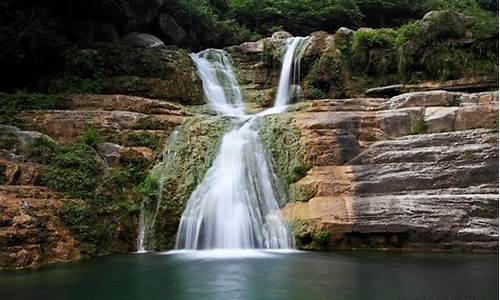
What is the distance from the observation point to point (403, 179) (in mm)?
10797

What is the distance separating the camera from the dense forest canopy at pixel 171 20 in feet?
56.4

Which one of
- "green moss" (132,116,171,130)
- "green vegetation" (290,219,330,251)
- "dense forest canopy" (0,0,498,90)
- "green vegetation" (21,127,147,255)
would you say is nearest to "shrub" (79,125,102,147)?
"green vegetation" (21,127,147,255)

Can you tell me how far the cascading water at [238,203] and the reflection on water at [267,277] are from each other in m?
0.77

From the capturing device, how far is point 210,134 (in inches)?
536

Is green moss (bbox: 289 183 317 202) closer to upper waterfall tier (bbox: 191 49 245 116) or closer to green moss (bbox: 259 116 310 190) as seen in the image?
green moss (bbox: 259 116 310 190)

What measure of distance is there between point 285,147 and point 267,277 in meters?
5.31

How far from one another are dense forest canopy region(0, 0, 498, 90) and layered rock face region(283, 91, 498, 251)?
7.27m

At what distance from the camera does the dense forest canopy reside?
17.2 metres

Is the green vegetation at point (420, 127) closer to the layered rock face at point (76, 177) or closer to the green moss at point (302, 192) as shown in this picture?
the green moss at point (302, 192)

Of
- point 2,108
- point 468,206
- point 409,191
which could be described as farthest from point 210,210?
point 2,108

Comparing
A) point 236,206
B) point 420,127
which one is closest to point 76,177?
point 236,206

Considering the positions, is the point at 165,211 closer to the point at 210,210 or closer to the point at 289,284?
the point at 210,210

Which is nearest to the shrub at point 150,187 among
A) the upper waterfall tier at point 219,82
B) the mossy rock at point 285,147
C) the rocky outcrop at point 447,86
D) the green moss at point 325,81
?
the mossy rock at point 285,147

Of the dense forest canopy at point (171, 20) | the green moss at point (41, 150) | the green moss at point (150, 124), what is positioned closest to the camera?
the green moss at point (41, 150)
